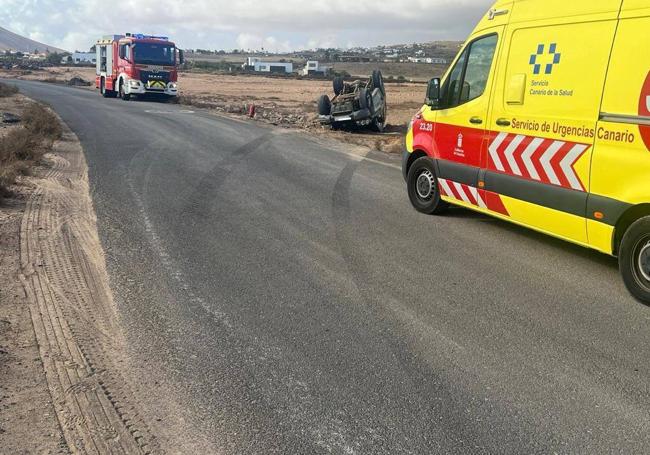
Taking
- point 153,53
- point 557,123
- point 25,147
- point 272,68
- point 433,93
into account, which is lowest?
point 25,147

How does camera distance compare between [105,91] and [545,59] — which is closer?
[545,59]

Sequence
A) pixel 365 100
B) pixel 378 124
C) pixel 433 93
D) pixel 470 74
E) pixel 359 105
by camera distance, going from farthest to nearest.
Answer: pixel 378 124 → pixel 359 105 → pixel 365 100 → pixel 433 93 → pixel 470 74

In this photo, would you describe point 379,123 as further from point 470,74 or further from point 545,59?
point 545,59

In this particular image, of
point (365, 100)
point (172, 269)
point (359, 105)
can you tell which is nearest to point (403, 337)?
point (172, 269)

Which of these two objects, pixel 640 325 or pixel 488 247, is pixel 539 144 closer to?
pixel 488 247

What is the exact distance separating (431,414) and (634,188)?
9.67 ft

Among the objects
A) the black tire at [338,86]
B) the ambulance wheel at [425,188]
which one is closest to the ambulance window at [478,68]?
the ambulance wheel at [425,188]

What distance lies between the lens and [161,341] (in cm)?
434

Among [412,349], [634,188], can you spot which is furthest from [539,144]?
[412,349]

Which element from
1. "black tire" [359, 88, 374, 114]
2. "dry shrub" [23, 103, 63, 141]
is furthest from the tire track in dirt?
"black tire" [359, 88, 374, 114]

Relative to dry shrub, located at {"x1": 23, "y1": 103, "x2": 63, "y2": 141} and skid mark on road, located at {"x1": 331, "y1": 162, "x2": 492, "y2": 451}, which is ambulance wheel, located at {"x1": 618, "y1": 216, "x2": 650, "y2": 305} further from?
dry shrub, located at {"x1": 23, "y1": 103, "x2": 63, "y2": 141}

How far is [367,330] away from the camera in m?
4.50

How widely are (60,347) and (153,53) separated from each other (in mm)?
28370

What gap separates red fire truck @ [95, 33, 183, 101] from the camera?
1171 inches
